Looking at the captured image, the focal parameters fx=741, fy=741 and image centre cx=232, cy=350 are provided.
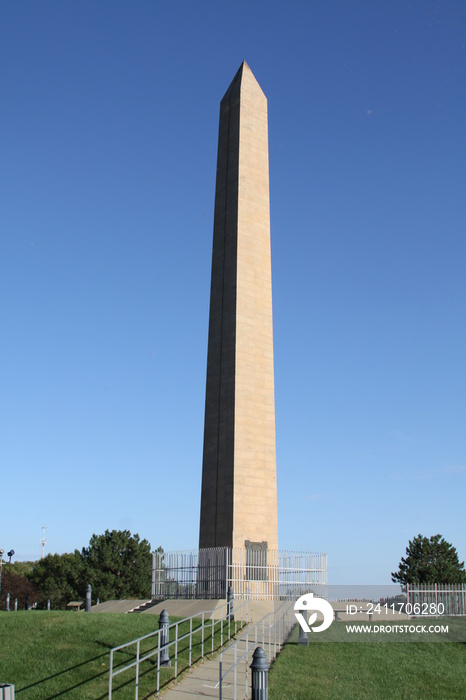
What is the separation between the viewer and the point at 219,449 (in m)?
30.6

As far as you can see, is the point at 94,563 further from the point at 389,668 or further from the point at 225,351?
the point at 389,668

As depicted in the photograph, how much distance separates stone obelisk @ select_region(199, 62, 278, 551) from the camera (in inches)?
1162

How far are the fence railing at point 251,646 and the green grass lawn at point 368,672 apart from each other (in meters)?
0.31

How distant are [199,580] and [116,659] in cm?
1114

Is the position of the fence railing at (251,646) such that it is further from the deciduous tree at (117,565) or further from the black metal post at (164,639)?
the deciduous tree at (117,565)

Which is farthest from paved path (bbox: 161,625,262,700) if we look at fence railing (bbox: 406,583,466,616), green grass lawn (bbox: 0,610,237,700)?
fence railing (bbox: 406,583,466,616)

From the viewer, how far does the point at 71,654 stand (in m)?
17.0

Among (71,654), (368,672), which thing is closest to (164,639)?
(71,654)

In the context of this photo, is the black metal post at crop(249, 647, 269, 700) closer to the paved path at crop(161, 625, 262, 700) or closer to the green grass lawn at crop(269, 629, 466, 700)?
the paved path at crop(161, 625, 262, 700)

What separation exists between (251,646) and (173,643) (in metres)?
2.88

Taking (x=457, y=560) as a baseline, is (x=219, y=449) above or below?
above

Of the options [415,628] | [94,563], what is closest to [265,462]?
[415,628]

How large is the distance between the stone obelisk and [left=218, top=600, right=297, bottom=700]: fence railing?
23.2 ft

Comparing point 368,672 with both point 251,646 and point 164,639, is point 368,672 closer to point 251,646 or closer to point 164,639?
point 251,646
